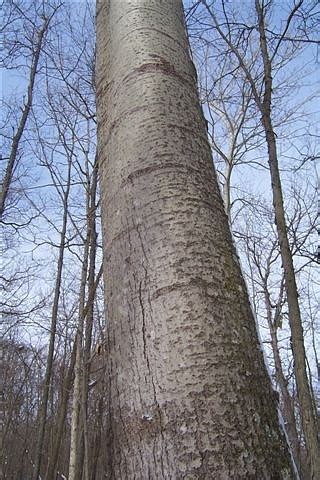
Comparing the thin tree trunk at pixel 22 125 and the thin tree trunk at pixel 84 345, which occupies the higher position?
the thin tree trunk at pixel 22 125

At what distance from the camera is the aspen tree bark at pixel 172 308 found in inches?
21.3

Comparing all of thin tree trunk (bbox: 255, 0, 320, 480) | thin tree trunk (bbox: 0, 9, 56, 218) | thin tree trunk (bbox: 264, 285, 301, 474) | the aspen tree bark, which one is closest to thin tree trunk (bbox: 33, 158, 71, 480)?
thin tree trunk (bbox: 0, 9, 56, 218)

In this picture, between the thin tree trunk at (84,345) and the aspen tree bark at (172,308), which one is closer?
the aspen tree bark at (172,308)

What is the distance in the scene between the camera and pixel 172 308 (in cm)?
63

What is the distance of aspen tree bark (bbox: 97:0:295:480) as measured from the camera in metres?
0.54

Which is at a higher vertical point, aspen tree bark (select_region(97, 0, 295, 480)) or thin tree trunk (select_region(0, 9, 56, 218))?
thin tree trunk (select_region(0, 9, 56, 218))

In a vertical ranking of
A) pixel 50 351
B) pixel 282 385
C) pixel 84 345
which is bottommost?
pixel 282 385

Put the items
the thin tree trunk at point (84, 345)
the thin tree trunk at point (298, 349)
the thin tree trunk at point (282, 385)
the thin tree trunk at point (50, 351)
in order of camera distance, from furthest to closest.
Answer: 1. the thin tree trunk at point (282, 385)
2. the thin tree trunk at point (50, 351)
3. the thin tree trunk at point (84, 345)
4. the thin tree trunk at point (298, 349)

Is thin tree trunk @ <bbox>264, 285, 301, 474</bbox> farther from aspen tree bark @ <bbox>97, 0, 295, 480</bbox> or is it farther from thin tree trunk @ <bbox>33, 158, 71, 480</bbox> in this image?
aspen tree bark @ <bbox>97, 0, 295, 480</bbox>

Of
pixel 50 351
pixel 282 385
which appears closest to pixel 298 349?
pixel 50 351

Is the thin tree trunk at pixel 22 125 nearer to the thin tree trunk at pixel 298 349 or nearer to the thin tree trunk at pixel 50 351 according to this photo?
the thin tree trunk at pixel 50 351

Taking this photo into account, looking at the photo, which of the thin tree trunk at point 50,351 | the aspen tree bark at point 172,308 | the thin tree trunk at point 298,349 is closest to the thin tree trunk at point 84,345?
the thin tree trunk at point 50,351

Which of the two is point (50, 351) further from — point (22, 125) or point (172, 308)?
point (172, 308)

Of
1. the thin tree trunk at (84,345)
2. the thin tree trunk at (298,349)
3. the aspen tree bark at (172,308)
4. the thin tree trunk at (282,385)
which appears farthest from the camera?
the thin tree trunk at (282,385)
